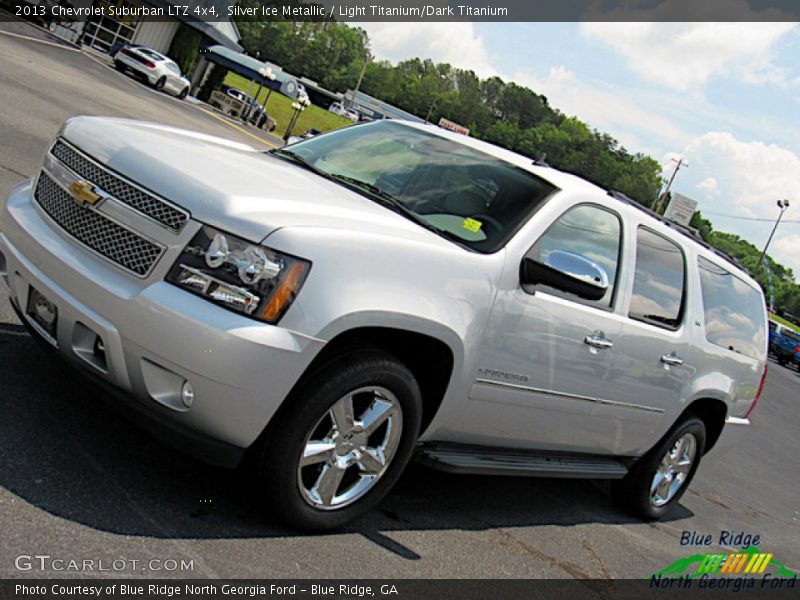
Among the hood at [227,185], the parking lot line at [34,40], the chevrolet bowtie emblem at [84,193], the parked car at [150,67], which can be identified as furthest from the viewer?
the parked car at [150,67]

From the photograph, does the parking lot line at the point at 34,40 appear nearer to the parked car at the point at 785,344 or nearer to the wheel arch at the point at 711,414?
the wheel arch at the point at 711,414

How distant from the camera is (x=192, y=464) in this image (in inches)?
167

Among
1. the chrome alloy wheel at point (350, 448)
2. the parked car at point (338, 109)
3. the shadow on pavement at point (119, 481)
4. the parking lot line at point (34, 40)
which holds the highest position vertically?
the parked car at point (338, 109)

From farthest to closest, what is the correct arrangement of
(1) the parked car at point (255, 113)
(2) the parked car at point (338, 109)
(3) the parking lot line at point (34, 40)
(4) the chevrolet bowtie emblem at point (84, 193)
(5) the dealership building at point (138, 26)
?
1. (2) the parked car at point (338, 109)
2. (1) the parked car at point (255, 113)
3. (5) the dealership building at point (138, 26)
4. (3) the parking lot line at point (34, 40)
5. (4) the chevrolet bowtie emblem at point (84, 193)

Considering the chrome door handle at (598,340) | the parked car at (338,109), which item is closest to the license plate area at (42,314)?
the chrome door handle at (598,340)

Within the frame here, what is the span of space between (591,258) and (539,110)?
16543cm

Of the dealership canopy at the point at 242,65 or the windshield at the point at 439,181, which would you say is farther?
the dealership canopy at the point at 242,65

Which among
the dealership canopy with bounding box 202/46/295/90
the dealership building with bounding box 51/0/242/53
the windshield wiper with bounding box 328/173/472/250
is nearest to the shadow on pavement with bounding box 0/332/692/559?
the windshield wiper with bounding box 328/173/472/250

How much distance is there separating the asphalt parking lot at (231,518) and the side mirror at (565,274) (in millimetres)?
1397

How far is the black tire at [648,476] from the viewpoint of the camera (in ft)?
20.1

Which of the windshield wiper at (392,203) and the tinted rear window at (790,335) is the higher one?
the tinted rear window at (790,335)

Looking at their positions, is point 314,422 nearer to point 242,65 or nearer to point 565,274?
point 565,274

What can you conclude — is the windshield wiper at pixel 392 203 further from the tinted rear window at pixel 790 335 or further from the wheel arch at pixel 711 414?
the tinted rear window at pixel 790 335

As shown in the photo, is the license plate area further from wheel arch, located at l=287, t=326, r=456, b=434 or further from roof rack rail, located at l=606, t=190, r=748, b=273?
roof rack rail, located at l=606, t=190, r=748, b=273
